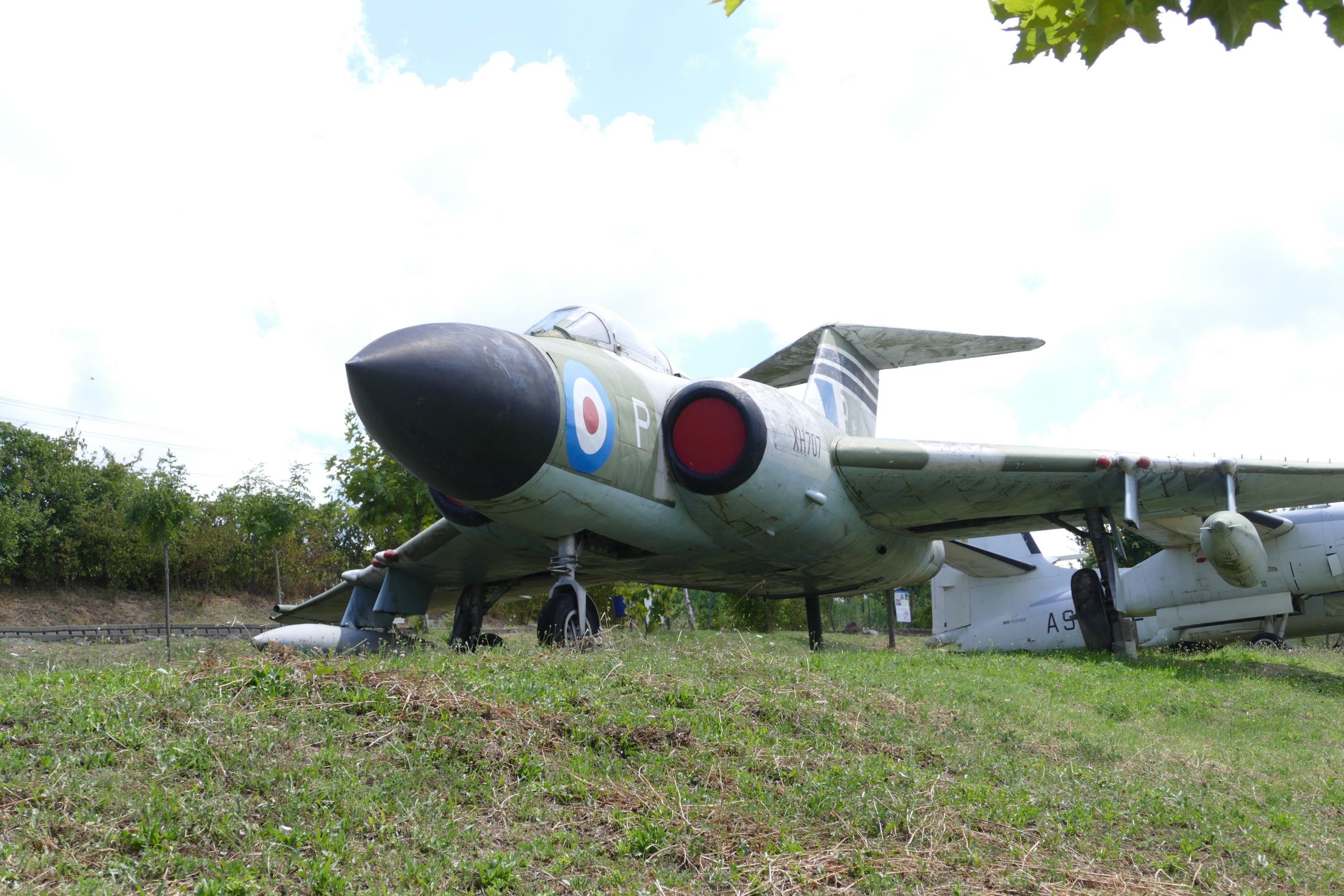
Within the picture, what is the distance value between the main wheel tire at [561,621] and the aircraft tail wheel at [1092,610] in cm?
673

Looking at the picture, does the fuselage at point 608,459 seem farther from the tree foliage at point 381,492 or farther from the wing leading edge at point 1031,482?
the tree foliage at point 381,492

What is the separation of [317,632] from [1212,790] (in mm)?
8756

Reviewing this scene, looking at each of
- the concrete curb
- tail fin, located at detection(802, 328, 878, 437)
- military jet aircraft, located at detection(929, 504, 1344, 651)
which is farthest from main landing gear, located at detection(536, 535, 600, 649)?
the concrete curb

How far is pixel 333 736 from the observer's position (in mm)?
4246

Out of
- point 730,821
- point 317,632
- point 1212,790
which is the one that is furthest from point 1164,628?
point 730,821

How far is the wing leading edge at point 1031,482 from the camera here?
32.8ft

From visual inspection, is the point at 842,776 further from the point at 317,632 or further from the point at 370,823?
the point at 317,632

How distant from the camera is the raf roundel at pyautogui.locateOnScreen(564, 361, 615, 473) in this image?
7.48 m

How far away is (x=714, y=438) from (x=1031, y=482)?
171 inches

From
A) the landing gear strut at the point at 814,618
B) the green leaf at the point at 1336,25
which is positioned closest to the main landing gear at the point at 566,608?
the landing gear strut at the point at 814,618

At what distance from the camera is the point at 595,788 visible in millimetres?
4094

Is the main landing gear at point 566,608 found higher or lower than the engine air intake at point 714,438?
lower

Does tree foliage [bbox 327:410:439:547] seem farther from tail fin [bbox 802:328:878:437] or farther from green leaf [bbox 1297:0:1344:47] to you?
green leaf [bbox 1297:0:1344:47]

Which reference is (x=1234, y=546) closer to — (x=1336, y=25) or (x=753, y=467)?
(x=753, y=467)
